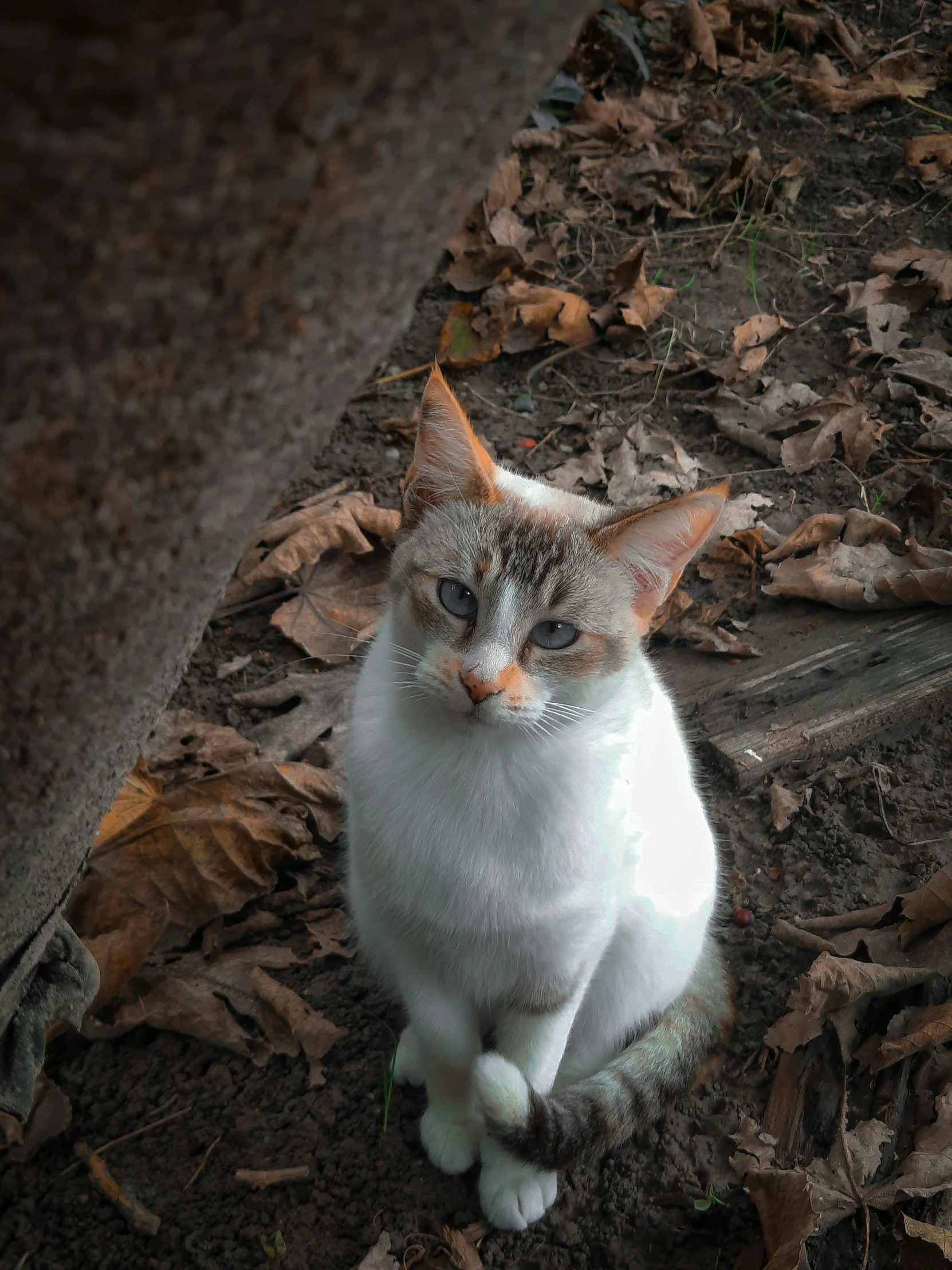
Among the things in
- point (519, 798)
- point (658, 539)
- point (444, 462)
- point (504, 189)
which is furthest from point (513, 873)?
point (504, 189)

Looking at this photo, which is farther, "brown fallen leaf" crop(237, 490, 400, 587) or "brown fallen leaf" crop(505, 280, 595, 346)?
"brown fallen leaf" crop(505, 280, 595, 346)

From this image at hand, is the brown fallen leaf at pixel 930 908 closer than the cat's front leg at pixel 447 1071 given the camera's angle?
No

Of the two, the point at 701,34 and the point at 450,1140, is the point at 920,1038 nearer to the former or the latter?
the point at 450,1140

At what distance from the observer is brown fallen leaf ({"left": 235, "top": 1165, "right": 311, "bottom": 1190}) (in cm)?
196

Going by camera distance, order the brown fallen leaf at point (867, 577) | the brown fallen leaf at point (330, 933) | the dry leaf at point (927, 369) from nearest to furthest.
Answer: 1. the brown fallen leaf at point (330, 933)
2. the brown fallen leaf at point (867, 577)
3. the dry leaf at point (927, 369)

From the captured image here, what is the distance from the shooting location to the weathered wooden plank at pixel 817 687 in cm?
260

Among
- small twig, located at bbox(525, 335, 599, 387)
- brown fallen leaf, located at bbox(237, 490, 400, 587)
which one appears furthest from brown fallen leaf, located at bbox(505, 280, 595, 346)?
brown fallen leaf, located at bbox(237, 490, 400, 587)

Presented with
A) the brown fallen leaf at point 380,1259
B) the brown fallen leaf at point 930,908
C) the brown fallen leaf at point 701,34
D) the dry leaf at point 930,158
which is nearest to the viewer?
the brown fallen leaf at point 380,1259

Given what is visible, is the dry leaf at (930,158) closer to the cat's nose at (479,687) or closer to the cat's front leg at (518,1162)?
the cat's nose at (479,687)

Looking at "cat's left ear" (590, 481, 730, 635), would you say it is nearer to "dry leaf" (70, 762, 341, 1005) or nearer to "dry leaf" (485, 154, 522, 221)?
"dry leaf" (70, 762, 341, 1005)

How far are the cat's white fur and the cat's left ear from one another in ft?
0.40

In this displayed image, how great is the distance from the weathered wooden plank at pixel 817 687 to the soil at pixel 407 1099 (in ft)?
0.25

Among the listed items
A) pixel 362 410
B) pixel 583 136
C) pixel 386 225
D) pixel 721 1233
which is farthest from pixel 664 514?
pixel 583 136

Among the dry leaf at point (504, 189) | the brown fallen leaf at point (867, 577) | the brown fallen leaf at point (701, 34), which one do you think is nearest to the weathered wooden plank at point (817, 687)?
the brown fallen leaf at point (867, 577)
